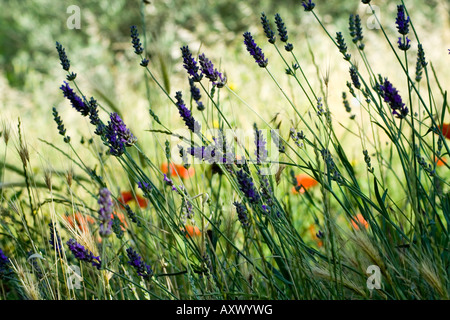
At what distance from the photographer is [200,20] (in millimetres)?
6887

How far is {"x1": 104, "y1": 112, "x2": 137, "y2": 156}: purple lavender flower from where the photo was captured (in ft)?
3.32

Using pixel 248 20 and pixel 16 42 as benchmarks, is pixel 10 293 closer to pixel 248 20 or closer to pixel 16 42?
pixel 248 20

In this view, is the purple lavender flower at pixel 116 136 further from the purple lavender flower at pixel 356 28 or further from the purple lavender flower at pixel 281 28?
the purple lavender flower at pixel 356 28

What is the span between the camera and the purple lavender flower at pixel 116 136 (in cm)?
101

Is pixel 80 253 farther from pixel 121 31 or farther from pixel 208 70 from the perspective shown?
pixel 121 31

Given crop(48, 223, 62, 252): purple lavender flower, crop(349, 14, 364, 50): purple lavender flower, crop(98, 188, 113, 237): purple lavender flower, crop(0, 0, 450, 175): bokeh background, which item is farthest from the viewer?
crop(0, 0, 450, 175): bokeh background

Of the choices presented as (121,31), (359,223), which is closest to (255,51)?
(359,223)

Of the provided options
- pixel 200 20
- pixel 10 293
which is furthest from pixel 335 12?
pixel 10 293

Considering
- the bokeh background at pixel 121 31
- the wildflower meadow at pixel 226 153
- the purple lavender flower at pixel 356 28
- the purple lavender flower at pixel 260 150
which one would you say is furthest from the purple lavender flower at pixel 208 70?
the bokeh background at pixel 121 31

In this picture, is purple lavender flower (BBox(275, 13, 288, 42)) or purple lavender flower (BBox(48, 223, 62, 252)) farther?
purple lavender flower (BBox(275, 13, 288, 42))

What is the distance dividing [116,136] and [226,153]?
235 mm

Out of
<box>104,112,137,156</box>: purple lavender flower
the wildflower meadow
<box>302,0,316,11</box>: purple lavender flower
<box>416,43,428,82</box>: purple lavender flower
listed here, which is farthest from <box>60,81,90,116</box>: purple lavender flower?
<box>416,43,428,82</box>: purple lavender flower

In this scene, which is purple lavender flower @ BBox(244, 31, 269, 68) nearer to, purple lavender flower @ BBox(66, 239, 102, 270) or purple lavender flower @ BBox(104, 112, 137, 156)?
purple lavender flower @ BBox(104, 112, 137, 156)

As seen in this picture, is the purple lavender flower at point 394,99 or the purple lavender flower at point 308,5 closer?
the purple lavender flower at point 394,99
